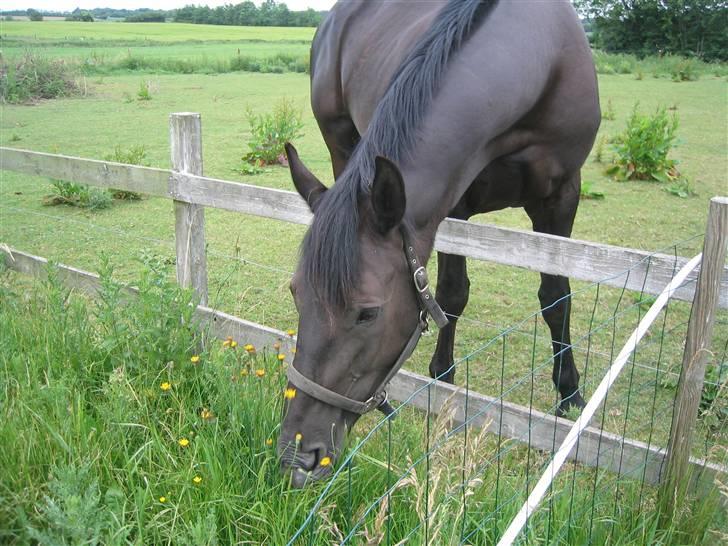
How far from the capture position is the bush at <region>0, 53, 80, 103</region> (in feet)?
55.3

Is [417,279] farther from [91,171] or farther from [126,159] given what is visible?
[126,159]

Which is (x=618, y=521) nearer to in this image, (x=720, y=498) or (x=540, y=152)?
(x=720, y=498)

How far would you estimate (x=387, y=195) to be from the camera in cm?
203

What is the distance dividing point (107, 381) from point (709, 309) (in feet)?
8.23

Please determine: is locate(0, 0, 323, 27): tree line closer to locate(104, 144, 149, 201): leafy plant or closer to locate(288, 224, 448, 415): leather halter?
locate(104, 144, 149, 201): leafy plant

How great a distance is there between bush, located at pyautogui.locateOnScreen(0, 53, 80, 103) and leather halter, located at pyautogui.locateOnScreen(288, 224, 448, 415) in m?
17.4

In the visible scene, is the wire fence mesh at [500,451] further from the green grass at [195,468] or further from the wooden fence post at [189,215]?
the wooden fence post at [189,215]

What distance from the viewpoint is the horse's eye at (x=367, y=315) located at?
6.85 ft

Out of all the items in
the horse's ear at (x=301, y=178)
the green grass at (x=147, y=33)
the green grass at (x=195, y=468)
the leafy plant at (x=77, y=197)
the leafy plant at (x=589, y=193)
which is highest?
the green grass at (x=147, y=33)

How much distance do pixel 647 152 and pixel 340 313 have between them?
7.98 metres

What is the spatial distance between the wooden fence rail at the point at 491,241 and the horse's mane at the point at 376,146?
30.0 inches

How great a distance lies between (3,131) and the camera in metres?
12.4

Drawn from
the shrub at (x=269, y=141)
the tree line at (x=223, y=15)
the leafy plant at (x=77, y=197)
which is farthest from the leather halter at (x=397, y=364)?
the tree line at (x=223, y=15)

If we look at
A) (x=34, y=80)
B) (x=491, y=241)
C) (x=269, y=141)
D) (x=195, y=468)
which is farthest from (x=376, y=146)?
(x=34, y=80)
